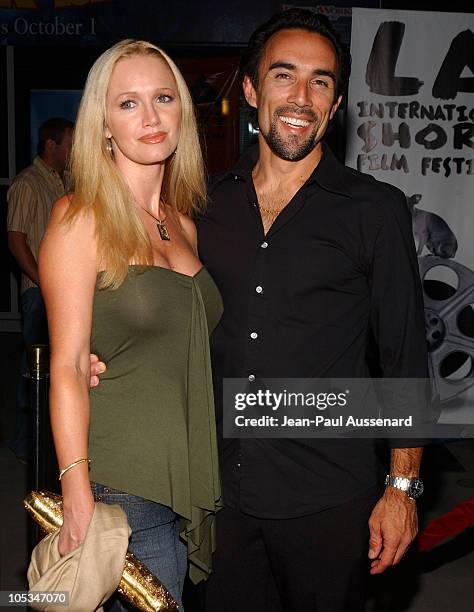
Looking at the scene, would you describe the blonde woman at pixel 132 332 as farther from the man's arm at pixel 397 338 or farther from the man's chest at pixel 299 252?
the man's arm at pixel 397 338

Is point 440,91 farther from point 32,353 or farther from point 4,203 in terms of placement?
point 4,203

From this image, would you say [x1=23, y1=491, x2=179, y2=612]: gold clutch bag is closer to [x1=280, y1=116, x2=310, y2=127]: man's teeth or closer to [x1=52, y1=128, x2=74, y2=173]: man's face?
[x1=280, y1=116, x2=310, y2=127]: man's teeth

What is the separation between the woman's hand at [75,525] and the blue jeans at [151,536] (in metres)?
0.10

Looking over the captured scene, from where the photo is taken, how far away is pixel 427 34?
4691mm

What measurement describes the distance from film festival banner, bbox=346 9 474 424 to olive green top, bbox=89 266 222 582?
2.95 metres

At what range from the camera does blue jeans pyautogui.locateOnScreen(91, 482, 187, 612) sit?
1952 millimetres

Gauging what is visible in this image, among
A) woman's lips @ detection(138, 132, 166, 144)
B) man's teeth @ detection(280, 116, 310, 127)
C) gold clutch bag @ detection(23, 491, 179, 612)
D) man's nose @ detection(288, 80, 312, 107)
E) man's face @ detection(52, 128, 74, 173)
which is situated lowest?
gold clutch bag @ detection(23, 491, 179, 612)

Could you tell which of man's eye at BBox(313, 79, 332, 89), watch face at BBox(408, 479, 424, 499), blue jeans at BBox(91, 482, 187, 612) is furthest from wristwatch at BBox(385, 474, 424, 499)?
man's eye at BBox(313, 79, 332, 89)

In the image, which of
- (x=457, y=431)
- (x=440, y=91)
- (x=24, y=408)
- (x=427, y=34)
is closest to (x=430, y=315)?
(x=457, y=431)

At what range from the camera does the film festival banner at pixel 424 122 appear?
4.66 meters

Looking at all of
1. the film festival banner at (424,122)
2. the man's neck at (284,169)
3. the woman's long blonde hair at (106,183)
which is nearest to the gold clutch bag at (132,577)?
the woman's long blonde hair at (106,183)

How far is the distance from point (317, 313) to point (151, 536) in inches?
26.8

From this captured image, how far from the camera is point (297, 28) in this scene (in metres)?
2.30

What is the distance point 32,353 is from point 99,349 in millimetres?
714
